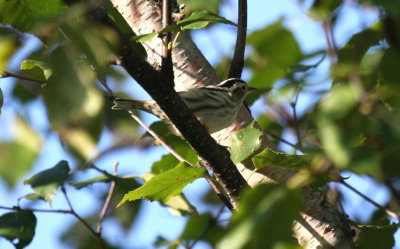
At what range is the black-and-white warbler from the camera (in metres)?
3.16

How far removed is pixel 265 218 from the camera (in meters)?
0.93

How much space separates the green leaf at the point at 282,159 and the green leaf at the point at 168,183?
26 centimetres

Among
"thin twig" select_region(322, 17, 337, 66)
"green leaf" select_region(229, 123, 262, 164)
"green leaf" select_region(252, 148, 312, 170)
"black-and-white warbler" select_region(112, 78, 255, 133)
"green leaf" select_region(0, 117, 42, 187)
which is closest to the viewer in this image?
"green leaf" select_region(0, 117, 42, 187)

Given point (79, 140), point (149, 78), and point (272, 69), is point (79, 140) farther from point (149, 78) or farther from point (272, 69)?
Result: point (272, 69)

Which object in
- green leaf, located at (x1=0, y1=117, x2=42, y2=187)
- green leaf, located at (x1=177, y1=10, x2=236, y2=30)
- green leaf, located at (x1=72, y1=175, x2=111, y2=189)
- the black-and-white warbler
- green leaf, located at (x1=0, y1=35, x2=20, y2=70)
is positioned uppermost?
green leaf, located at (x1=0, y1=35, x2=20, y2=70)

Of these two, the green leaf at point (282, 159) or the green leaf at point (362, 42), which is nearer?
the green leaf at point (362, 42)

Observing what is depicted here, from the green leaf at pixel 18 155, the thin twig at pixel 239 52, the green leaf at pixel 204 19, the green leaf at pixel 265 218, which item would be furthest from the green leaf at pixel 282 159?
the green leaf at pixel 18 155

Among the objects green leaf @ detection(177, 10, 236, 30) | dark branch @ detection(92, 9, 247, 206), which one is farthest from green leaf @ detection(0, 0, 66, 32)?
green leaf @ detection(177, 10, 236, 30)

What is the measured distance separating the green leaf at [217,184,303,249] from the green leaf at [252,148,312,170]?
104 cm

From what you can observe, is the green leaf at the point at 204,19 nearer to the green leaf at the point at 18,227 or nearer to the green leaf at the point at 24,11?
the green leaf at the point at 24,11

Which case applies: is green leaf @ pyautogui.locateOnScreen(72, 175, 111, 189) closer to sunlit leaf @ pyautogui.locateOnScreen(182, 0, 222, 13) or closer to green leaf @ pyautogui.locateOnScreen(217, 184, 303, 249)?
sunlit leaf @ pyautogui.locateOnScreen(182, 0, 222, 13)

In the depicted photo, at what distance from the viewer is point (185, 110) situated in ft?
6.75

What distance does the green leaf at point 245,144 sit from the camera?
220 cm

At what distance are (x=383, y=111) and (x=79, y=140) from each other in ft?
1.63
